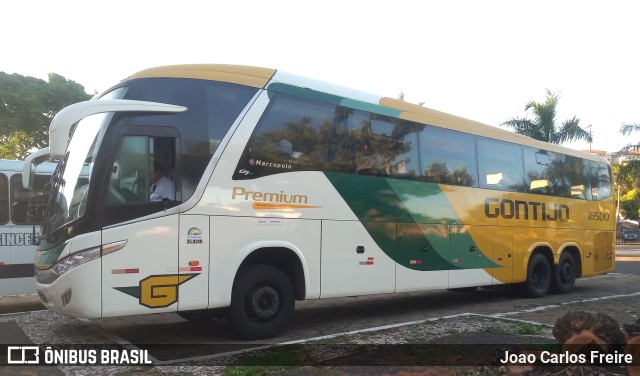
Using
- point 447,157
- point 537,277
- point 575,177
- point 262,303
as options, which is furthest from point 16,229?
point 575,177

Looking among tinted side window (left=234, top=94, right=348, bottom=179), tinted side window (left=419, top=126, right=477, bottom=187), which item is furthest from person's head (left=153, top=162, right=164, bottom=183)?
tinted side window (left=419, top=126, right=477, bottom=187)

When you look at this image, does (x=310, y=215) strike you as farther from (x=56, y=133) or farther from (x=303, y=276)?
(x=56, y=133)

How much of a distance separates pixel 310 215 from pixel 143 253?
249cm

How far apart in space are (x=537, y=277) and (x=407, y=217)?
17.4ft

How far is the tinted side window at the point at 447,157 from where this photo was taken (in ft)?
31.8

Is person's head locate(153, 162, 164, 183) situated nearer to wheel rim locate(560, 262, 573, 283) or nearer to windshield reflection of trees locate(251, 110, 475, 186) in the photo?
windshield reflection of trees locate(251, 110, 475, 186)

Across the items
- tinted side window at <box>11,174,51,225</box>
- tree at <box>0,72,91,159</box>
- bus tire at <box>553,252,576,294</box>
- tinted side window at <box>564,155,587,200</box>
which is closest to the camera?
tinted side window at <box>11,174,51,225</box>

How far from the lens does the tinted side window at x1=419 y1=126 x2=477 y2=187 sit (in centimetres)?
970

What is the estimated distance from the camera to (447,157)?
10133 mm

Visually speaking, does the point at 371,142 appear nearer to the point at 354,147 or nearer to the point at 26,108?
the point at 354,147

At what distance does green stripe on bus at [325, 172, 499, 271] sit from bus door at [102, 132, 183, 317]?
104 inches

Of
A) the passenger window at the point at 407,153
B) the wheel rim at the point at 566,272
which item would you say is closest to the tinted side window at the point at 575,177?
the wheel rim at the point at 566,272

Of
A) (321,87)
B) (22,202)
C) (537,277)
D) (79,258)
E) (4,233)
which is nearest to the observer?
(79,258)

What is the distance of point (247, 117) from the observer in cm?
708
